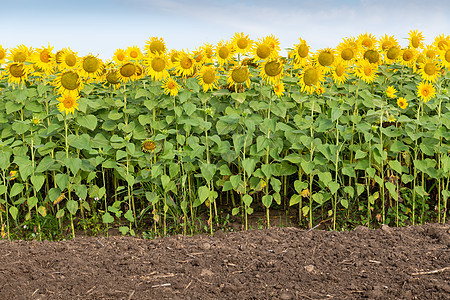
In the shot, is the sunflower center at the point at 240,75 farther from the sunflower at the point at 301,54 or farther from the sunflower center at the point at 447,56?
the sunflower center at the point at 447,56

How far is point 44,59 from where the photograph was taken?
16.4ft

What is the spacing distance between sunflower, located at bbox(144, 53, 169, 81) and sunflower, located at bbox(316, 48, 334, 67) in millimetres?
1504

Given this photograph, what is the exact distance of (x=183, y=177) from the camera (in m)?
4.55

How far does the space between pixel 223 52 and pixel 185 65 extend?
0.46 meters

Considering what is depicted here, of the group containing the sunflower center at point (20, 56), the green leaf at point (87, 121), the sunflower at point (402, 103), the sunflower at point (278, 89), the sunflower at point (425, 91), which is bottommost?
the green leaf at point (87, 121)

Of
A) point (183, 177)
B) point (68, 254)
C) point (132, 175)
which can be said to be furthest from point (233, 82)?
point (68, 254)

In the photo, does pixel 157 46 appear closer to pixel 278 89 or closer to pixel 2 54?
pixel 278 89

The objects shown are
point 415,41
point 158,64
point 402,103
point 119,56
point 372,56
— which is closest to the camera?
point 158,64

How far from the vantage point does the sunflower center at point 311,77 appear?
4699 mm

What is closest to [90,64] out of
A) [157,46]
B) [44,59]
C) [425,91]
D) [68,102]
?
[68,102]

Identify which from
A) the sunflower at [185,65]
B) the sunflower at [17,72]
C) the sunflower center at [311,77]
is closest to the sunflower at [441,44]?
the sunflower center at [311,77]

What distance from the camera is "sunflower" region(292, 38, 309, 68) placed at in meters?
5.01

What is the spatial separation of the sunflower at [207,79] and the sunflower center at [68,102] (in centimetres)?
120

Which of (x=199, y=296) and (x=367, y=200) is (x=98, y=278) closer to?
(x=199, y=296)
